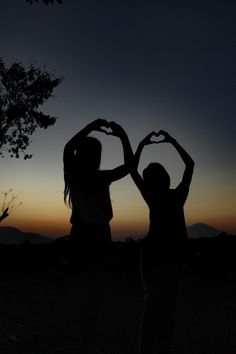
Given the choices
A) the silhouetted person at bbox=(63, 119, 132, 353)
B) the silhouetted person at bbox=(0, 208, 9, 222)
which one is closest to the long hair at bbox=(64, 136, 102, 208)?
the silhouetted person at bbox=(63, 119, 132, 353)

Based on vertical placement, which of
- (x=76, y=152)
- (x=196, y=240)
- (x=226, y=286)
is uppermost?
(x=76, y=152)

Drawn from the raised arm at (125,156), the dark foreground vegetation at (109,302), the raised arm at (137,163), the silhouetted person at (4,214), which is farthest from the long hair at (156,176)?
the silhouetted person at (4,214)

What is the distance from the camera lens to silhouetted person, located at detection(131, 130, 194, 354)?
527 cm

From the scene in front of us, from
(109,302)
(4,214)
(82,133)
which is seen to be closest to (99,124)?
(82,133)

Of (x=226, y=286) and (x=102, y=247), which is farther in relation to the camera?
(x=226, y=286)

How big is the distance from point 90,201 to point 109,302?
5.47 meters

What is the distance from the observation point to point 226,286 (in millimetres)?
10906

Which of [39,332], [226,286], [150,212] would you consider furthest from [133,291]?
[150,212]

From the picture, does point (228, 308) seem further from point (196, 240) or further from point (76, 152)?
point (76, 152)

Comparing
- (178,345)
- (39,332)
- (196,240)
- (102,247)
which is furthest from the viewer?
(196,240)

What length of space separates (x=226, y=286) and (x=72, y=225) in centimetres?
647

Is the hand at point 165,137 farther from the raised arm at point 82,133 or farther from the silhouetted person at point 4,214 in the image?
the silhouetted person at point 4,214

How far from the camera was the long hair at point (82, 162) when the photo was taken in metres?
5.23

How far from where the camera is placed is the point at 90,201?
514 cm
